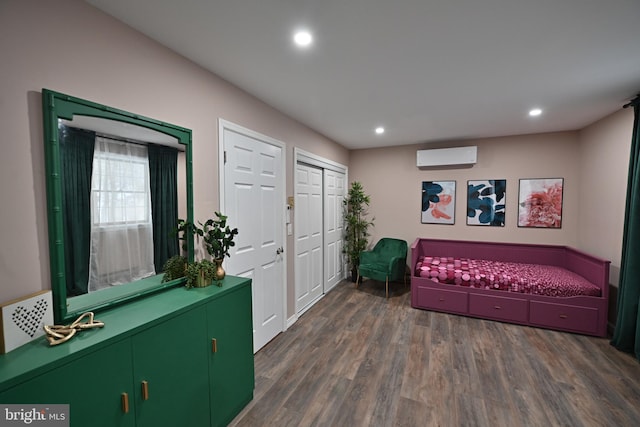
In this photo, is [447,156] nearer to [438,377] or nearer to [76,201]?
[438,377]

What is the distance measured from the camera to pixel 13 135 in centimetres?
110

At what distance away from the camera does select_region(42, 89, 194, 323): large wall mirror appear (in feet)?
3.99

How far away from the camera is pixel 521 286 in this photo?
3193mm

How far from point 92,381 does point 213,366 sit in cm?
68

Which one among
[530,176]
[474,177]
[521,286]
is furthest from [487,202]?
[521,286]

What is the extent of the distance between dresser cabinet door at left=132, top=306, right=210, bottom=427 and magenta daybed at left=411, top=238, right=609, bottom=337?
2935 mm

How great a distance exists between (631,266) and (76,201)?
4.35 metres

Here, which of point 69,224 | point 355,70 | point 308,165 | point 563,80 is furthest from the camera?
point 308,165

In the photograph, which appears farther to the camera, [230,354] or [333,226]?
[333,226]

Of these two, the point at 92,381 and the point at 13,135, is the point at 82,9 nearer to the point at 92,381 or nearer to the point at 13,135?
the point at 13,135

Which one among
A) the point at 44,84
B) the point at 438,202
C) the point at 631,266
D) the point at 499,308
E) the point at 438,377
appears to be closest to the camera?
the point at 44,84

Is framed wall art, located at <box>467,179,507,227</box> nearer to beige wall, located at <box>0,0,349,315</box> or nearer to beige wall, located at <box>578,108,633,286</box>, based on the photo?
beige wall, located at <box>578,108,633,286</box>

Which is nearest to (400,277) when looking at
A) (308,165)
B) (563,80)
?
(308,165)

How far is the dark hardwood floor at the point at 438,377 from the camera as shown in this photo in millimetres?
1829
